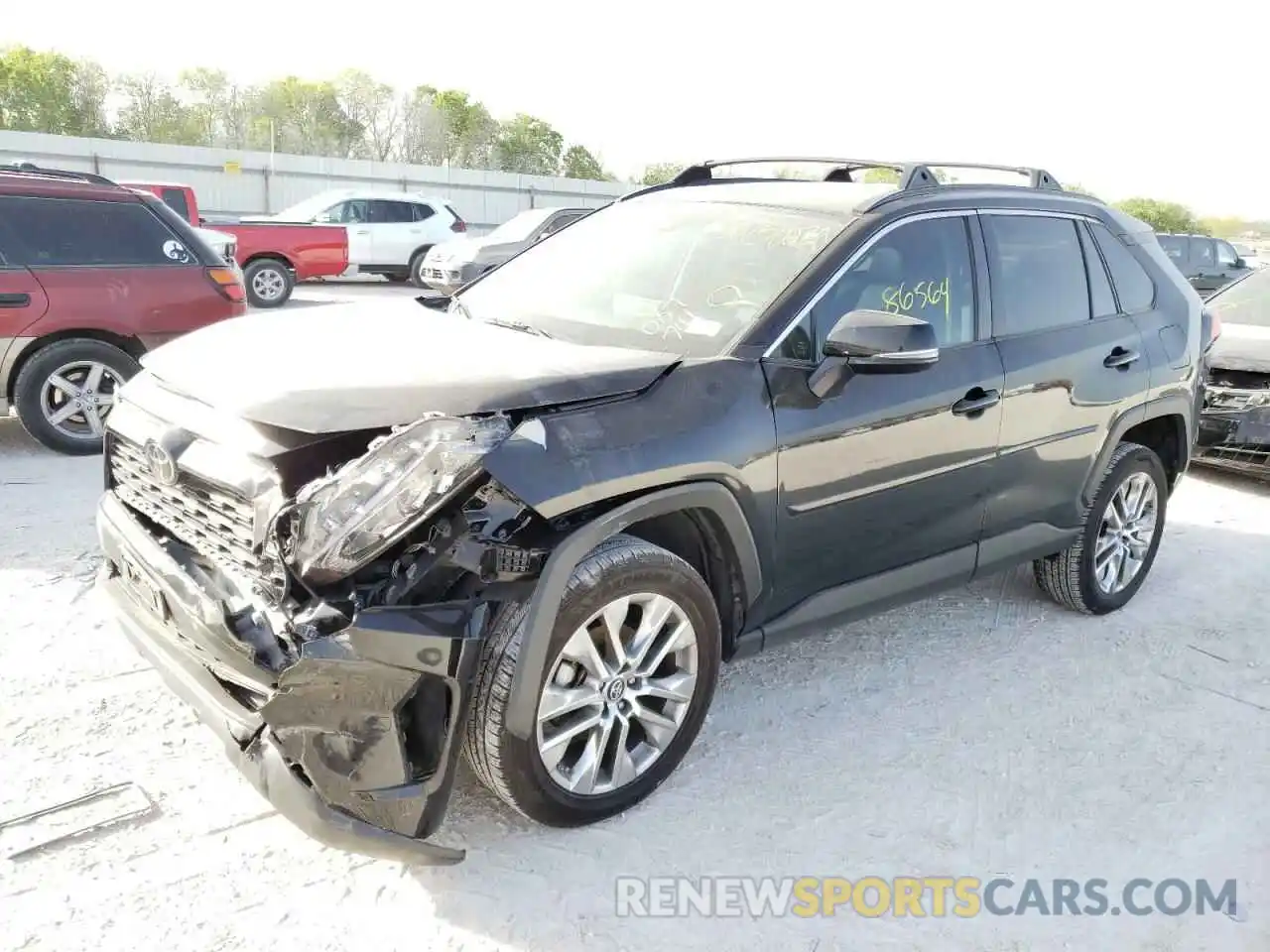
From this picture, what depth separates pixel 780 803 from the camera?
3.19 metres

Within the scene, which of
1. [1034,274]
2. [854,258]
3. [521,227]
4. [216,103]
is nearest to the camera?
[854,258]

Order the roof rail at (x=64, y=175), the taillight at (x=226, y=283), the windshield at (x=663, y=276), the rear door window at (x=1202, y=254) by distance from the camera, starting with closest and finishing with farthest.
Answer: the windshield at (x=663, y=276) < the roof rail at (x=64, y=175) < the taillight at (x=226, y=283) < the rear door window at (x=1202, y=254)

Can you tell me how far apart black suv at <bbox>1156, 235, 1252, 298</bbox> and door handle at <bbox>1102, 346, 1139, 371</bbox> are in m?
16.6

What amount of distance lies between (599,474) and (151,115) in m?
70.2

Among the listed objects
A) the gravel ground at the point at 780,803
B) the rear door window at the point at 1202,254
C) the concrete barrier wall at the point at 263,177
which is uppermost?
the concrete barrier wall at the point at 263,177

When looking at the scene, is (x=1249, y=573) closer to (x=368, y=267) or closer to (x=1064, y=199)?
(x=1064, y=199)

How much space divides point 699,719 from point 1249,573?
389 cm

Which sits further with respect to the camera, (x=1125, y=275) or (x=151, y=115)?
(x=151, y=115)

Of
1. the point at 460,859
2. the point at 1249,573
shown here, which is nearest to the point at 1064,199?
the point at 1249,573

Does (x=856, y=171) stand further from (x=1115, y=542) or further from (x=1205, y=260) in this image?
(x=1205, y=260)

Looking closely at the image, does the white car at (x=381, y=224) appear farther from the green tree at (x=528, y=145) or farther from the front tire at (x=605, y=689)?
the green tree at (x=528, y=145)

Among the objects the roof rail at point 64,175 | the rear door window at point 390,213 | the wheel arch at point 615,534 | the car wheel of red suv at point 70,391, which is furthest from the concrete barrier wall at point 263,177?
the wheel arch at point 615,534

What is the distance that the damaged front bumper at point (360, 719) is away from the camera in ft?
7.72

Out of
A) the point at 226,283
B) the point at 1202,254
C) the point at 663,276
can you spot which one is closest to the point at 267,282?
the point at 226,283
